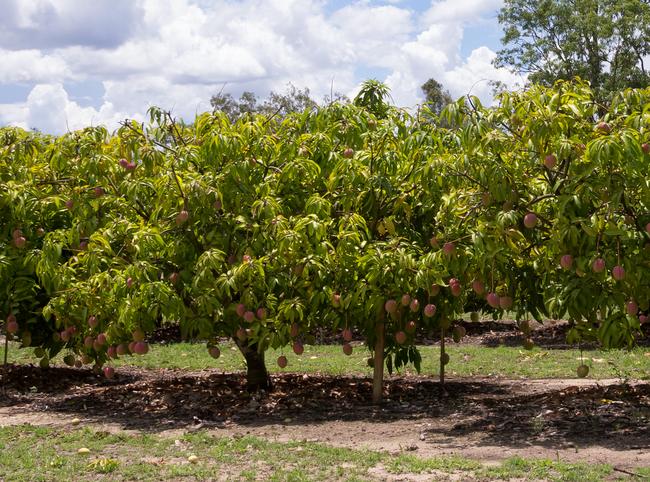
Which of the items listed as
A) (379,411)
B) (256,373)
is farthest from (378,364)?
(256,373)

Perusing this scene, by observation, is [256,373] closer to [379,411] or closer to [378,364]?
[378,364]

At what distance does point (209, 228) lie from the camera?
29.6 feet

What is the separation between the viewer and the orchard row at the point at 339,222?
7.31 metres

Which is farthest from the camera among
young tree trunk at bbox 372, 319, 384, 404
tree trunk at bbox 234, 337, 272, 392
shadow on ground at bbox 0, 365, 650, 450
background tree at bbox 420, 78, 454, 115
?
background tree at bbox 420, 78, 454, 115

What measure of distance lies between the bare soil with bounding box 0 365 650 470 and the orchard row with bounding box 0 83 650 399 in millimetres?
667

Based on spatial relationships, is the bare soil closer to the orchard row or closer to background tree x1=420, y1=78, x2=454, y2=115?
the orchard row

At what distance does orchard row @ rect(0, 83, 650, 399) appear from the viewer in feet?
24.0

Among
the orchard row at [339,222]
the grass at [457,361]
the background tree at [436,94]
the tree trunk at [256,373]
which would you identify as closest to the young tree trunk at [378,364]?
the orchard row at [339,222]

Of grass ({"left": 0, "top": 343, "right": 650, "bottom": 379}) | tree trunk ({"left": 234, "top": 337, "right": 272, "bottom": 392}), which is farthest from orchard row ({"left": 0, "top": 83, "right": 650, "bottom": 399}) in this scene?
grass ({"left": 0, "top": 343, "right": 650, "bottom": 379})

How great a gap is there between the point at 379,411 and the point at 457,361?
559 cm

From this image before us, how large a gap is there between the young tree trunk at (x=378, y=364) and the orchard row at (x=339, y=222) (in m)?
0.02

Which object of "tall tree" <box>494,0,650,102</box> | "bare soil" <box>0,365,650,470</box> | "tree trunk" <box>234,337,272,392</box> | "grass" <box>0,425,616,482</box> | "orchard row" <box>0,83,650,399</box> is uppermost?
"tall tree" <box>494,0,650,102</box>

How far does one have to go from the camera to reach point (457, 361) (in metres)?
14.9

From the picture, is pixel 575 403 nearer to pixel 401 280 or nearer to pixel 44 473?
pixel 401 280
